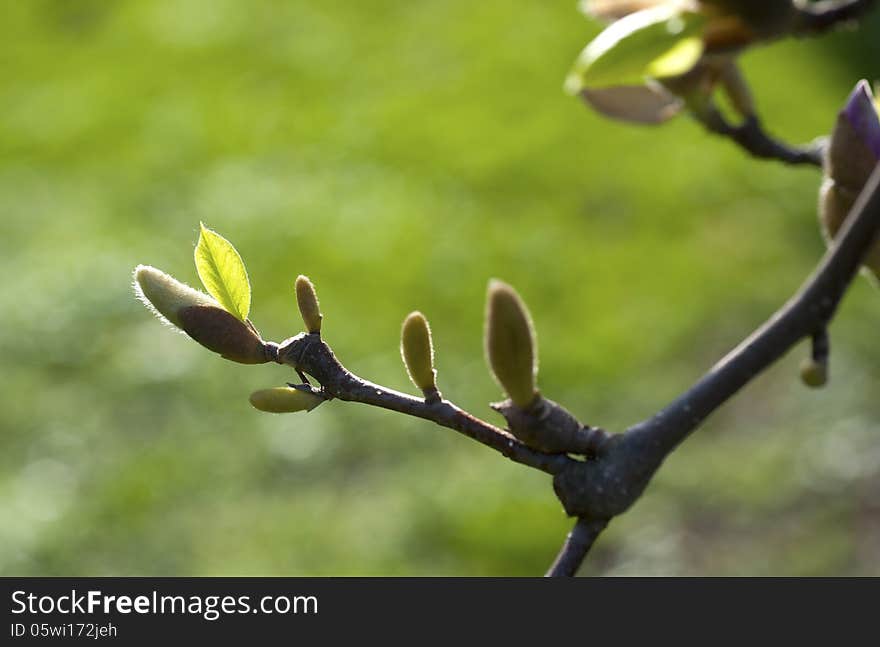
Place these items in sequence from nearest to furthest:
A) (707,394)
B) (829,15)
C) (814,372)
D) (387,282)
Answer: (707,394) < (814,372) < (829,15) < (387,282)

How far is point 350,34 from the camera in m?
4.99

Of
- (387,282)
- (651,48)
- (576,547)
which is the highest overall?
(651,48)

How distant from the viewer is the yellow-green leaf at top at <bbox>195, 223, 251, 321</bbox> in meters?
0.55

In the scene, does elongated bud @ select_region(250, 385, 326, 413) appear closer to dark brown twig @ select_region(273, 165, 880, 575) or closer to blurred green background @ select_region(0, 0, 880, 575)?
dark brown twig @ select_region(273, 165, 880, 575)

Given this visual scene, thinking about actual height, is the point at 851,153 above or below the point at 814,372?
above

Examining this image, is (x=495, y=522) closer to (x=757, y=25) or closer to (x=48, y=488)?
(x=48, y=488)

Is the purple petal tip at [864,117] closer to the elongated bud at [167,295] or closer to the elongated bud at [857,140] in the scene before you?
the elongated bud at [857,140]

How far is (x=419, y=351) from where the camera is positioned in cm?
52

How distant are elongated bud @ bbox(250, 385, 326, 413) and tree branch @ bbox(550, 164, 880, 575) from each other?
121 mm

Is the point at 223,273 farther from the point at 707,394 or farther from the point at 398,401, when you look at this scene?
the point at 707,394

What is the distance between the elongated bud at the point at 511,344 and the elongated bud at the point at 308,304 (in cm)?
9

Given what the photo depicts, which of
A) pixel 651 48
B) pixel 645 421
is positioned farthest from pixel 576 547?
pixel 651 48

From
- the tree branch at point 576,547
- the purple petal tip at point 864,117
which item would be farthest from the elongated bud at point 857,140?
the tree branch at point 576,547

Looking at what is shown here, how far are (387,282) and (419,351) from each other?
10.2 ft
